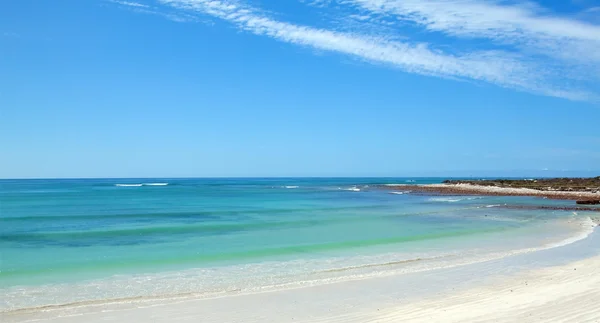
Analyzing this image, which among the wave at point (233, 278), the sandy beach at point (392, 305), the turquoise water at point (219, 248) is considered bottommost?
the turquoise water at point (219, 248)

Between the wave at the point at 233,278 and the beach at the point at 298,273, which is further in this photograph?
the wave at the point at 233,278

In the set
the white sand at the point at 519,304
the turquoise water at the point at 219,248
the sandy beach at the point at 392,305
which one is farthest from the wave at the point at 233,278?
the white sand at the point at 519,304

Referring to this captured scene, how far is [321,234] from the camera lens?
64.6 ft

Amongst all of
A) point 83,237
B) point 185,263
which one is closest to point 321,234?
point 185,263

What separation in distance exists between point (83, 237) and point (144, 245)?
156 inches

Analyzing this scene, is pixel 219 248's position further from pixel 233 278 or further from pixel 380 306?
pixel 380 306

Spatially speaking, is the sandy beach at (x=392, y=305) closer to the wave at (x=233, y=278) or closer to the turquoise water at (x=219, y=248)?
the wave at (x=233, y=278)

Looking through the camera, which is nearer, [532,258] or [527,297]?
[527,297]

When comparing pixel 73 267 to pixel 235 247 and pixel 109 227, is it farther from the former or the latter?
pixel 109 227

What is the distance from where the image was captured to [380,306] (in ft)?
26.8

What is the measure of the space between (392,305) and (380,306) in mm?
226

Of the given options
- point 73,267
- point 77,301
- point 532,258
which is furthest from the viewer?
point 532,258

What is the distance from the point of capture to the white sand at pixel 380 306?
747 cm

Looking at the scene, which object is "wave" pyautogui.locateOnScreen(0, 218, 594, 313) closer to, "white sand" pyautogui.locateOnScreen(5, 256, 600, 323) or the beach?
the beach
